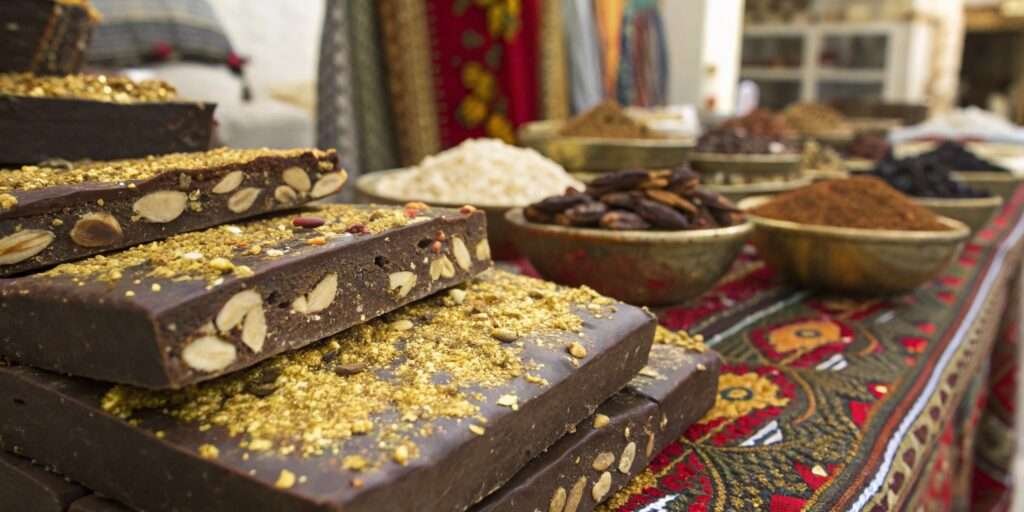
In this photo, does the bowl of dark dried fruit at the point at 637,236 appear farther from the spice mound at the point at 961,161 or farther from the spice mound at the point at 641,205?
the spice mound at the point at 961,161

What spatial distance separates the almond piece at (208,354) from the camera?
55cm

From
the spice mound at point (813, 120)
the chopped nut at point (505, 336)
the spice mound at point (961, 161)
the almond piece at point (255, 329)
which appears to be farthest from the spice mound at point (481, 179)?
the spice mound at point (813, 120)

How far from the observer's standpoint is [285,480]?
48cm

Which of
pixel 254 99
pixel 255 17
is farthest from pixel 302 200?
pixel 255 17

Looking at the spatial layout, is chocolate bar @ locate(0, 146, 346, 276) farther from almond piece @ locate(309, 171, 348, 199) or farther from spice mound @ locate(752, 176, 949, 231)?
spice mound @ locate(752, 176, 949, 231)

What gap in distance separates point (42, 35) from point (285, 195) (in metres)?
0.40

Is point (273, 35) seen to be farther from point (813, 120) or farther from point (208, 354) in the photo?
point (208, 354)

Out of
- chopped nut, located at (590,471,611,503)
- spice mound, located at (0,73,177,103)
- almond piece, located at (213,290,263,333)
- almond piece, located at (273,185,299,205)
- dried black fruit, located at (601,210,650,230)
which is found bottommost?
chopped nut, located at (590,471,611,503)

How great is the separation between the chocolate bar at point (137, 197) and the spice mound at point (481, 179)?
0.44 meters

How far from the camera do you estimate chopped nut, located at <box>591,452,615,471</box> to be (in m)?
0.67

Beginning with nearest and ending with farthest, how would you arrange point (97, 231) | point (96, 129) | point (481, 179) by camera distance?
point (97, 231) → point (96, 129) → point (481, 179)

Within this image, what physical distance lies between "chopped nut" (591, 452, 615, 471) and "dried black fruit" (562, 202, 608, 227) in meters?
0.48

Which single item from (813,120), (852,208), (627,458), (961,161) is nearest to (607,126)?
(852,208)

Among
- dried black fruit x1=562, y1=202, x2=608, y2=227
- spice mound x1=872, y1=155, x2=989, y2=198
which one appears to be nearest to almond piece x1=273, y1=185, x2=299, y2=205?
dried black fruit x1=562, y1=202, x2=608, y2=227
